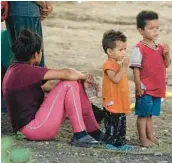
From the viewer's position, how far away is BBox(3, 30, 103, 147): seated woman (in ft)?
18.9

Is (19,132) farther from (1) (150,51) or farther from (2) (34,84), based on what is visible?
(1) (150,51)

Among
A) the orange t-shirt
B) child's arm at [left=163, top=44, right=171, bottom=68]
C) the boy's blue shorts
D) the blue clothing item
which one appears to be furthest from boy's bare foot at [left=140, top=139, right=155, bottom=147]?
the blue clothing item

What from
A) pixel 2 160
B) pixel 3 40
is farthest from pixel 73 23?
pixel 2 160

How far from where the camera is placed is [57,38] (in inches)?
487

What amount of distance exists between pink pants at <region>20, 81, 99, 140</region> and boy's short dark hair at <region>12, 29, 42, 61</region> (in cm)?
34

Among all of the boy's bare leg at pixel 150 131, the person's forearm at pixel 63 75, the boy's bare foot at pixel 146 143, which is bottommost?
the boy's bare foot at pixel 146 143

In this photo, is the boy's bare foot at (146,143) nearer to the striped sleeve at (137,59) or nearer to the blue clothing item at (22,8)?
the striped sleeve at (137,59)

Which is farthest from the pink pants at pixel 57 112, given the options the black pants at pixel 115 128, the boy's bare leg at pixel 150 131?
the boy's bare leg at pixel 150 131

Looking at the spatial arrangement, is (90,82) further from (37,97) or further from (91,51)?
(91,51)

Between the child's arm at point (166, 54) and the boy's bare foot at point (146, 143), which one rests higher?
the child's arm at point (166, 54)

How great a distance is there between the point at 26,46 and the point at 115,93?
0.82 metres

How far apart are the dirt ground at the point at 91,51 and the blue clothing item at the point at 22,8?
1.02m

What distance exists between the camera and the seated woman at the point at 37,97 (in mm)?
5754

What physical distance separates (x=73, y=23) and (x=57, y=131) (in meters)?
8.16
